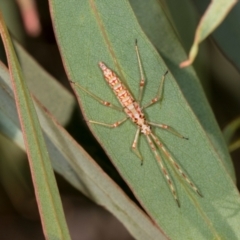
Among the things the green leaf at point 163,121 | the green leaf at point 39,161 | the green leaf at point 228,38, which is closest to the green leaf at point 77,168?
the green leaf at point 163,121

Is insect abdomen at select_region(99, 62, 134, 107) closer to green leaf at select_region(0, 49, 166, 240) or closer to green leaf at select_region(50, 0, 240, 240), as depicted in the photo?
green leaf at select_region(50, 0, 240, 240)

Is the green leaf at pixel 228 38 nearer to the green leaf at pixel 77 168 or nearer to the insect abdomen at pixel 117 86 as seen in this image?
the insect abdomen at pixel 117 86

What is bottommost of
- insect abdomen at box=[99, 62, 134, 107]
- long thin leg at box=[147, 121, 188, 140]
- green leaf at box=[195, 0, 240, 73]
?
long thin leg at box=[147, 121, 188, 140]

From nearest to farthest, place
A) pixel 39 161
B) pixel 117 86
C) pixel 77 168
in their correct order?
pixel 39 161 < pixel 117 86 < pixel 77 168

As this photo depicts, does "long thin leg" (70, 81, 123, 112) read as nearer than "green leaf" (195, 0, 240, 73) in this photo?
Yes

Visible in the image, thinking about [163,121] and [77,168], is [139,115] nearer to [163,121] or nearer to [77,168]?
[163,121]

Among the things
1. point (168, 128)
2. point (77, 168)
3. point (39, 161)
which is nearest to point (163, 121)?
point (168, 128)

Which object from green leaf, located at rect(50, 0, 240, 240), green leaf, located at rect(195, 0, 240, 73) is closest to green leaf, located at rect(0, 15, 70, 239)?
green leaf, located at rect(50, 0, 240, 240)

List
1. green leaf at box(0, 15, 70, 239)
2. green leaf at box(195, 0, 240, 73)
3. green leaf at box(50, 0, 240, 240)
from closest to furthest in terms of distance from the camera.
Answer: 1. green leaf at box(0, 15, 70, 239)
2. green leaf at box(50, 0, 240, 240)
3. green leaf at box(195, 0, 240, 73)
